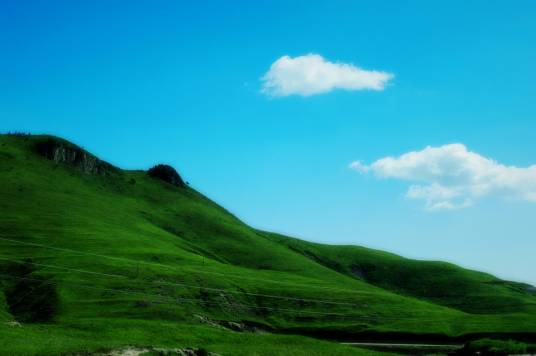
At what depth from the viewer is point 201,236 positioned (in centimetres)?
16362

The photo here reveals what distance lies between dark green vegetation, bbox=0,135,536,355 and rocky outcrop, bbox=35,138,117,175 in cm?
44

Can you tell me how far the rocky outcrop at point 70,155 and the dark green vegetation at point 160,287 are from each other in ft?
1.45

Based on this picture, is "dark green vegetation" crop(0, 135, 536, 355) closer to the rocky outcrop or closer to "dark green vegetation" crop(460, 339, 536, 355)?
the rocky outcrop

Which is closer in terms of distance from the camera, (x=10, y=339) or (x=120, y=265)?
(x=10, y=339)

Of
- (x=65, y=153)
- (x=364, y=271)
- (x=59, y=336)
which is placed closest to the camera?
(x=59, y=336)

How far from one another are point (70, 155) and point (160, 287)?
113m

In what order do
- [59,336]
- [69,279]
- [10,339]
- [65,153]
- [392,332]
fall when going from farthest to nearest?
1. [65,153]
2. [392,332]
3. [69,279]
4. [59,336]
5. [10,339]

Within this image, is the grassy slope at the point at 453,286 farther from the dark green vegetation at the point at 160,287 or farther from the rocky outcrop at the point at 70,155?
the rocky outcrop at the point at 70,155

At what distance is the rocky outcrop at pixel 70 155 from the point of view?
588 feet

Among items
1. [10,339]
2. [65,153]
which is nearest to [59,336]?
[10,339]

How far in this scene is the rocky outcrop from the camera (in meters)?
179

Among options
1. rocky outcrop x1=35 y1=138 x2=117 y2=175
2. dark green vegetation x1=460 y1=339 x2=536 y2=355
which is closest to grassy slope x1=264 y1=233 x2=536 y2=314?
rocky outcrop x1=35 y1=138 x2=117 y2=175

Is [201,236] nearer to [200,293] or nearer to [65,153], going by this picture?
[65,153]

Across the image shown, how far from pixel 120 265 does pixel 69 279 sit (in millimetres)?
12119
